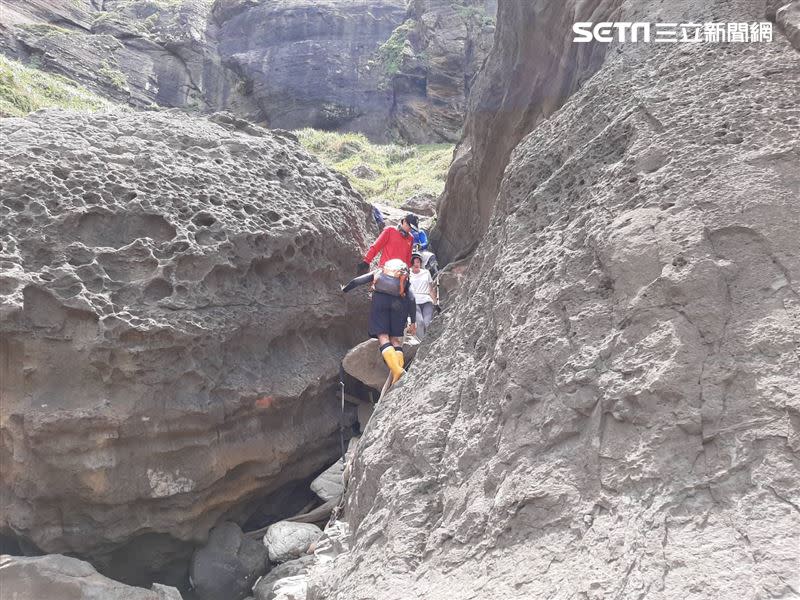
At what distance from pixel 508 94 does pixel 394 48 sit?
61.7 feet

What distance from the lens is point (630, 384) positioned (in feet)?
7.86

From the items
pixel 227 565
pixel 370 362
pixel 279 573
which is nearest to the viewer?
pixel 279 573

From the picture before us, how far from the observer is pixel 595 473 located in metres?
2.34

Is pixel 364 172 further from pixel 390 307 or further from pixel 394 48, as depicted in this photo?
pixel 390 307

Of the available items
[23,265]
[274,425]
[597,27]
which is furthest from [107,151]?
[597,27]

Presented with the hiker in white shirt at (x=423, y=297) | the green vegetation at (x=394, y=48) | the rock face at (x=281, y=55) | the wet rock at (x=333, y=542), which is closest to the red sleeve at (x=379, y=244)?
the hiker in white shirt at (x=423, y=297)

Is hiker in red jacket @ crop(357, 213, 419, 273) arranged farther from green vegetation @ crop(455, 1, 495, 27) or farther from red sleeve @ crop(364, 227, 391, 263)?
green vegetation @ crop(455, 1, 495, 27)

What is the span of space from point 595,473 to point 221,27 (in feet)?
97.0

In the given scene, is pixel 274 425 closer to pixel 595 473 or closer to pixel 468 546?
pixel 468 546

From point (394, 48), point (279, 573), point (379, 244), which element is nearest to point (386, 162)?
point (394, 48)

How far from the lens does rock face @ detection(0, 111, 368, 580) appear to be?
4.32 meters

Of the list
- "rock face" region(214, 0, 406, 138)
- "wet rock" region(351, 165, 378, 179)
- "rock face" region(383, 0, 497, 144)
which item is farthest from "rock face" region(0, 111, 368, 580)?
"rock face" region(214, 0, 406, 138)

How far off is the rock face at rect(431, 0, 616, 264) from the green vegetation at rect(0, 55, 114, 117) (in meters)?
7.79

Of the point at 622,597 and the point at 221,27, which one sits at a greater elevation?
the point at 221,27
